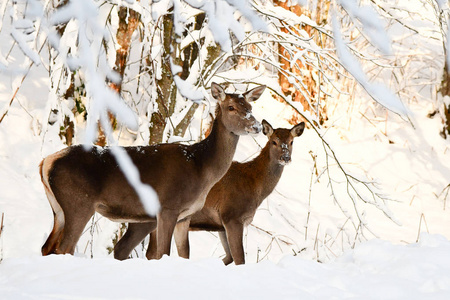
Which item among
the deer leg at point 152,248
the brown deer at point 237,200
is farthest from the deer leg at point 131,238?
the deer leg at point 152,248

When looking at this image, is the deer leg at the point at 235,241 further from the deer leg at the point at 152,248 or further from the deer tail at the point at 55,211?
the deer tail at the point at 55,211

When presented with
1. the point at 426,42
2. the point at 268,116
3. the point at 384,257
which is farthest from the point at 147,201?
the point at 426,42

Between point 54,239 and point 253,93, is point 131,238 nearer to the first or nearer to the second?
point 54,239

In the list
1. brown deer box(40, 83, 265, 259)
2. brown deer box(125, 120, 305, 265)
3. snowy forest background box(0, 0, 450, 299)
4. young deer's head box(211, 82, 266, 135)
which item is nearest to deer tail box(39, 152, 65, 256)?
brown deer box(40, 83, 265, 259)

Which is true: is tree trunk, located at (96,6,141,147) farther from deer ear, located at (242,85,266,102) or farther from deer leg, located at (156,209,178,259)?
deer leg, located at (156,209,178,259)

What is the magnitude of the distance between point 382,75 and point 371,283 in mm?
10626

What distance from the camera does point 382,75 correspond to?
13.9 metres

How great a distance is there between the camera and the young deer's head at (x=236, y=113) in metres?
5.98

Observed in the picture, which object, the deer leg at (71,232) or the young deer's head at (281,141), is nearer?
the deer leg at (71,232)

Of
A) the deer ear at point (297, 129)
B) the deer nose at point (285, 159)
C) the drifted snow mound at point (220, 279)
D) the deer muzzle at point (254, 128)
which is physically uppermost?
the deer ear at point (297, 129)

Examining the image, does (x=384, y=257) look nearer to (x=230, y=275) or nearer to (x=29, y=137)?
(x=230, y=275)

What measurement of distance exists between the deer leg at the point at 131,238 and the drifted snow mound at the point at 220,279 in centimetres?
231

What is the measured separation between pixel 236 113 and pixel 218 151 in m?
0.38

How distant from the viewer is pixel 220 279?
3.48m
